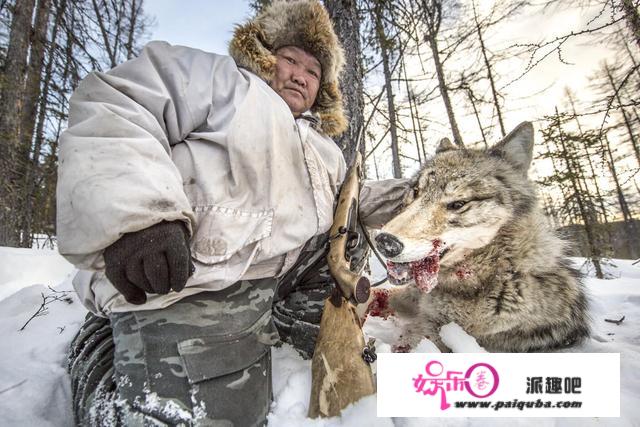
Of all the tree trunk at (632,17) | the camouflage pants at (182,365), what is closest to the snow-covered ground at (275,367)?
the camouflage pants at (182,365)

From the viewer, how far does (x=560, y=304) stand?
1932 millimetres

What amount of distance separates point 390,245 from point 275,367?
114cm

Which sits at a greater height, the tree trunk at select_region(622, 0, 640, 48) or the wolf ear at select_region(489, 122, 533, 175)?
the tree trunk at select_region(622, 0, 640, 48)

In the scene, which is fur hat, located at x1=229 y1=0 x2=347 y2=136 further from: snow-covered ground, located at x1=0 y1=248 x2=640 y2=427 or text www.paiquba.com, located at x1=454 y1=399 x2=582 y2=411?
text www.paiquba.com, located at x1=454 y1=399 x2=582 y2=411

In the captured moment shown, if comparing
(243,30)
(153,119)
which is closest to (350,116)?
(243,30)

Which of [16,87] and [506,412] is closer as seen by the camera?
[506,412]

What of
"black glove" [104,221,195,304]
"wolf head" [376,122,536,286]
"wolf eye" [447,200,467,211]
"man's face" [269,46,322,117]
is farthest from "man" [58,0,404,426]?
"wolf eye" [447,200,467,211]

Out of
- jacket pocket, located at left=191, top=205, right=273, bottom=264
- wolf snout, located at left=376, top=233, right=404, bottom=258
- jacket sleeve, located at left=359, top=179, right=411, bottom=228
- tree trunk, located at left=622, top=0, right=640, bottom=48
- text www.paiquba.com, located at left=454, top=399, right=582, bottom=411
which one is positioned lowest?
text www.paiquba.com, located at left=454, top=399, right=582, bottom=411

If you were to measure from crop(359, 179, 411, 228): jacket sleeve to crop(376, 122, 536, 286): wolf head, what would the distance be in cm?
28

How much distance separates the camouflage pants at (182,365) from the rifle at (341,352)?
0.32 meters

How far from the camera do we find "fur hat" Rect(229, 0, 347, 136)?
7.51ft

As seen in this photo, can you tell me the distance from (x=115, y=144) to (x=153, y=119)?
0.31 metres

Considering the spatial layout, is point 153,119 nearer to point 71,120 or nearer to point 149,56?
point 71,120

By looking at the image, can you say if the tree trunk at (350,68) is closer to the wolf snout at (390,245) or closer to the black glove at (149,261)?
the wolf snout at (390,245)
